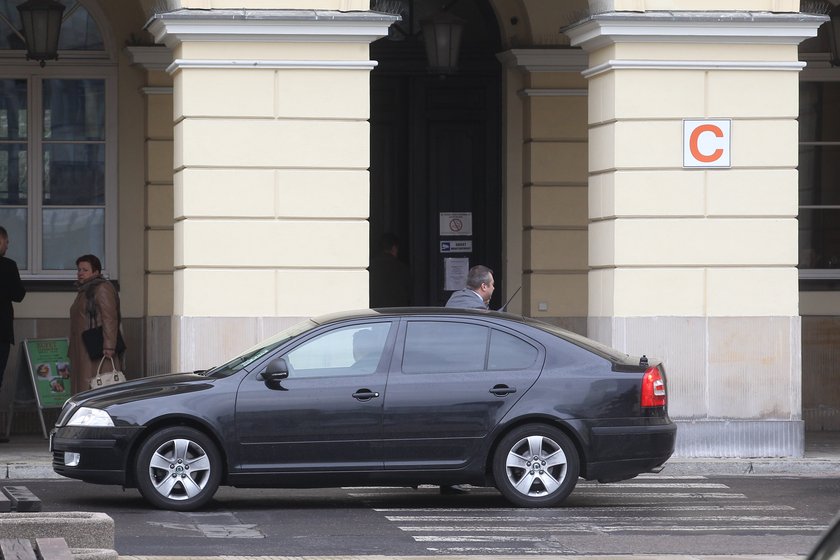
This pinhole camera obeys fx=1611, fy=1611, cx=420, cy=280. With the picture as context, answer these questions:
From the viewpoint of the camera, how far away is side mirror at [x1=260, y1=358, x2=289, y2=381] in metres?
10.7

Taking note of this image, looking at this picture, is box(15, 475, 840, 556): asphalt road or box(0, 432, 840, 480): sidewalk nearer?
box(15, 475, 840, 556): asphalt road

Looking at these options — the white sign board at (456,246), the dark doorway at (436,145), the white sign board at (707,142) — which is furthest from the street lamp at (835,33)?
the white sign board at (456,246)

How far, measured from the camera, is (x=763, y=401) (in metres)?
13.9

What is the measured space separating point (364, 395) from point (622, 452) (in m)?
1.80

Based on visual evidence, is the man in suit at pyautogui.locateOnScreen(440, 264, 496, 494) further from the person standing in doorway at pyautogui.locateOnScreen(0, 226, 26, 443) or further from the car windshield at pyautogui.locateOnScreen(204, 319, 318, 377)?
the person standing in doorway at pyautogui.locateOnScreen(0, 226, 26, 443)

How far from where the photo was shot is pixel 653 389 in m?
11.1

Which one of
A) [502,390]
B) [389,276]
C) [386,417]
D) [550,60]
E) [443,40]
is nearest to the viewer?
[386,417]

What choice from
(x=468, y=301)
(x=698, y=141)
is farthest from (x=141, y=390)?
(x=698, y=141)

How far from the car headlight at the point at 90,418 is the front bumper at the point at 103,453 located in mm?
34

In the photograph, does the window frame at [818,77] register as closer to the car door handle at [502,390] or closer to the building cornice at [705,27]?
the building cornice at [705,27]

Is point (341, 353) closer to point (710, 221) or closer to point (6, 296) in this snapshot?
point (710, 221)

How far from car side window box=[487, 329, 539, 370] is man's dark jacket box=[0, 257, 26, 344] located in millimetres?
6114

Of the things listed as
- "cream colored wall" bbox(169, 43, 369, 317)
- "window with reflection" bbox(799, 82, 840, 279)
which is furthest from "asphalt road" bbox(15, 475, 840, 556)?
"window with reflection" bbox(799, 82, 840, 279)

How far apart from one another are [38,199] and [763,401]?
309 inches
